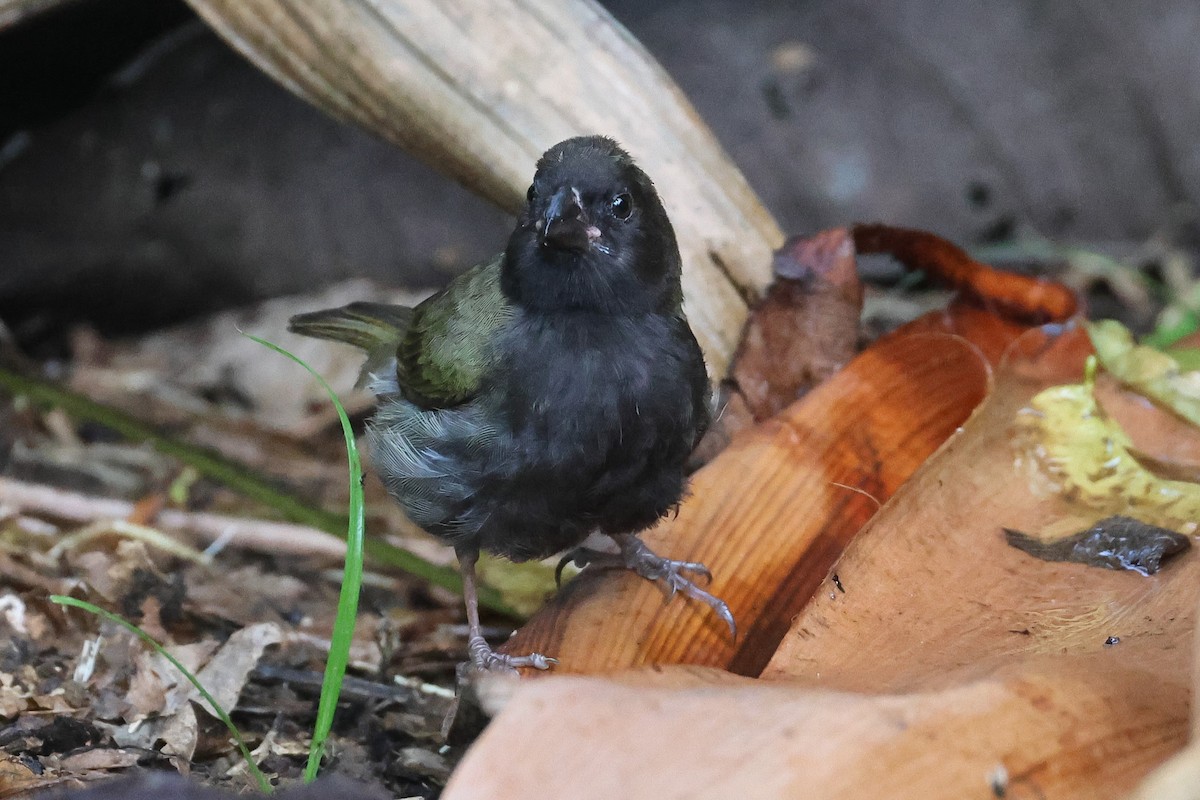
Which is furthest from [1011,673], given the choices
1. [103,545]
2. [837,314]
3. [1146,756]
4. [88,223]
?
[88,223]

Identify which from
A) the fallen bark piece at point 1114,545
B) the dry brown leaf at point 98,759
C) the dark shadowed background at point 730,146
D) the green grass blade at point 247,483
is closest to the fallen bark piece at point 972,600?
the fallen bark piece at point 1114,545

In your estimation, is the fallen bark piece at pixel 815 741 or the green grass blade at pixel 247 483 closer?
the fallen bark piece at pixel 815 741

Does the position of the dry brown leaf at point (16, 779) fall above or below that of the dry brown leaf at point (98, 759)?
above

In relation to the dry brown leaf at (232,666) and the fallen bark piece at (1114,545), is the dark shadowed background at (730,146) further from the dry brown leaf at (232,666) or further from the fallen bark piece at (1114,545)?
the fallen bark piece at (1114,545)

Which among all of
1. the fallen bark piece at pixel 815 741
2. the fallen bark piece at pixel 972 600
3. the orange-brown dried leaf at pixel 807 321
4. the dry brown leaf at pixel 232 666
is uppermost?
the orange-brown dried leaf at pixel 807 321

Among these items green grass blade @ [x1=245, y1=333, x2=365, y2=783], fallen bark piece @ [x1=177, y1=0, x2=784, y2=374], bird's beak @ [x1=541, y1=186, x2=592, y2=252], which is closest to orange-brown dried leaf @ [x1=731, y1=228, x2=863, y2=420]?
fallen bark piece @ [x1=177, y1=0, x2=784, y2=374]

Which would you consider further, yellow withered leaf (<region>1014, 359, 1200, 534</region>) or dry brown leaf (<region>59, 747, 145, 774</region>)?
yellow withered leaf (<region>1014, 359, 1200, 534</region>)

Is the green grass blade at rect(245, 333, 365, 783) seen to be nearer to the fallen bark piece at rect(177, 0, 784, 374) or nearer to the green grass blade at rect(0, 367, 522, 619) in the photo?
the green grass blade at rect(0, 367, 522, 619)

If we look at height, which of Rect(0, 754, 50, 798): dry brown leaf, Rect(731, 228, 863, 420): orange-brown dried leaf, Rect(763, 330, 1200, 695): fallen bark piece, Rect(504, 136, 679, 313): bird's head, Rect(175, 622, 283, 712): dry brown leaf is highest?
Rect(504, 136, 679, 313): bird's head
